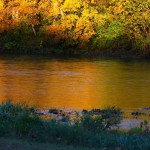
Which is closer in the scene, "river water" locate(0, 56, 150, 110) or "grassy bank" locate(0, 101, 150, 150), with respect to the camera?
"grassy bank" locate(0, 101, 150, 150)

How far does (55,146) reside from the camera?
10.2 m

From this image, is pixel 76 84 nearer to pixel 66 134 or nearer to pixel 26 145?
pixel 66 134

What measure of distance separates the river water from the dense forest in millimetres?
11398

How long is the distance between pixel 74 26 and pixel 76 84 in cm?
2679

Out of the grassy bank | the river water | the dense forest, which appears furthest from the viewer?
the dense forest

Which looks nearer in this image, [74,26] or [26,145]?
[26,145]

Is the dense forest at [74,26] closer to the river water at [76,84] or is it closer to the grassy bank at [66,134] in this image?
the river water at [76,84]

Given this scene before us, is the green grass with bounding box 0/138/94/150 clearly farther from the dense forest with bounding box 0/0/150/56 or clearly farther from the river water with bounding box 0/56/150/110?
the dense forest with bounding box 0/0/150/56

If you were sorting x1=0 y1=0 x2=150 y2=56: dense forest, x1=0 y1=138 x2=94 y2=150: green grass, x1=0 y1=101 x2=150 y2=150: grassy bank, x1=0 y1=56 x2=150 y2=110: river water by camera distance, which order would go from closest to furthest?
x1=0 y1=138 x2=94 y2=150: green grass, x1=0 y1=101 x2=150 y2=150: grassy bank, x1=0 y1=56 x2=150 y2=110: river water, x1=0 y1=0 x2=150 y2=56: dense forest

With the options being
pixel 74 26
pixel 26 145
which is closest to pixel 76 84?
pixel 26 145

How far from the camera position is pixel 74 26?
5353 centimetres

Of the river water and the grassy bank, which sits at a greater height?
the grassy bank

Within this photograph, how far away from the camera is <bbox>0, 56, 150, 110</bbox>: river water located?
21.3 m

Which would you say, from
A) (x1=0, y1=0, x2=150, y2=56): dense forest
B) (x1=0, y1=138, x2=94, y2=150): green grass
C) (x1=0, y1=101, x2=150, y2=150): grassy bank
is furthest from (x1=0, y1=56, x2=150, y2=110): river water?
(x1=0, y1=0, x2=150, y2=56): dense forest
